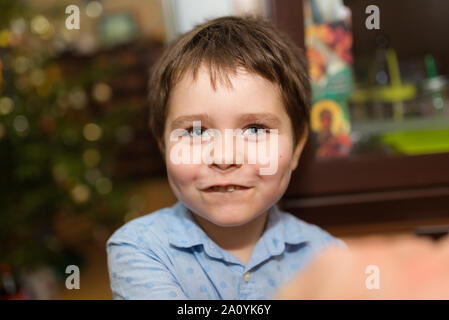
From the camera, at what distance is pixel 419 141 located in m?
1.13

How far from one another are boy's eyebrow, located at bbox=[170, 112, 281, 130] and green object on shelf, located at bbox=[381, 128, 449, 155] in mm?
563

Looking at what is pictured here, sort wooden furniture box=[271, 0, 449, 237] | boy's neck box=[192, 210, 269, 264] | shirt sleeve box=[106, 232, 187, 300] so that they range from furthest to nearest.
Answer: wooden furniture box=[271, 0, 449, 237]
boy's neck box=[192, 210, 269, 264]
shirt sleeve box=[106, 232, 187, 300]

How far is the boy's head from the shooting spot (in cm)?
62

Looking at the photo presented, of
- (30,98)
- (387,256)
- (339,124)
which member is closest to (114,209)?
(30,98)

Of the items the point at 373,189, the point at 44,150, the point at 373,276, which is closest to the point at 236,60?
the point at 373,276

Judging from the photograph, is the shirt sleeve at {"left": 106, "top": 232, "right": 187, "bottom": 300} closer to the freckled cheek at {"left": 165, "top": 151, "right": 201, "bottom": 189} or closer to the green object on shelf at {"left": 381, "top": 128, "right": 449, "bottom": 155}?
the freckled cheek at {"left": 165, "top": 151, "right": 201, "bottom": 189}

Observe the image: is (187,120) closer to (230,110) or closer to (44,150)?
(230,110)

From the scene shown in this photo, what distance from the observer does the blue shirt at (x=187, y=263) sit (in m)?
0.63

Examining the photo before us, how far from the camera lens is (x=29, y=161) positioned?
5.39 ft

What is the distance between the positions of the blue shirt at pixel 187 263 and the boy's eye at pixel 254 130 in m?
0.18

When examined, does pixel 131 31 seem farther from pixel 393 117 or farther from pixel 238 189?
pixel 238 189

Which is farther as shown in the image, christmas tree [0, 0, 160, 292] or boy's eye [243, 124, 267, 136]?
christmas tree [0, 0, 160, 292]

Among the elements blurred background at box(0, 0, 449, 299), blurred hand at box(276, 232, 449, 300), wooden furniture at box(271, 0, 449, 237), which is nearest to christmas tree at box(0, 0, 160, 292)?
blurred background at box(0, 0, 449, 299)

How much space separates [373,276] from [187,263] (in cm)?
30
